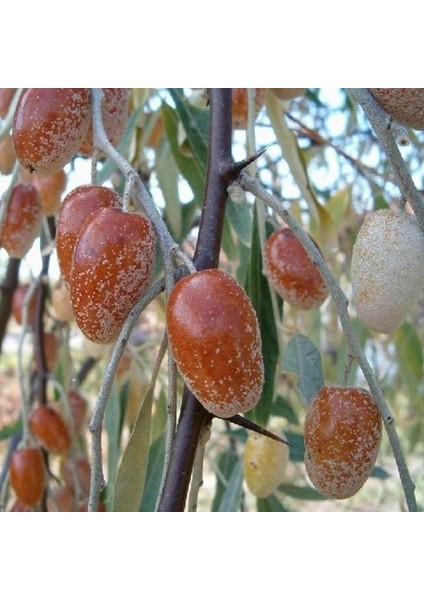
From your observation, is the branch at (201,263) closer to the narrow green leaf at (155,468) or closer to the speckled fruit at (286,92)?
the speckled fruit at (286,92)

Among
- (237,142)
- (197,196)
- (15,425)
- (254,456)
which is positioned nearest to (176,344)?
(254,456)

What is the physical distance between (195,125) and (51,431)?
382 millimetres

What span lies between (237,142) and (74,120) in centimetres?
55

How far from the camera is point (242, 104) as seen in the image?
2.26 feet

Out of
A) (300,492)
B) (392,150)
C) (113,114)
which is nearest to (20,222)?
(113,114)

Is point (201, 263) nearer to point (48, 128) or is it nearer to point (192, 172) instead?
point (48, 128)

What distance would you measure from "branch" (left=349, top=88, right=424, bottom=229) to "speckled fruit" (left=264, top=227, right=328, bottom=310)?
21 cm

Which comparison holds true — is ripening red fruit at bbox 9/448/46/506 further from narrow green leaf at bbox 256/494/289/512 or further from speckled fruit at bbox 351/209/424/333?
speckled fruit at bbox 351/209/424/333

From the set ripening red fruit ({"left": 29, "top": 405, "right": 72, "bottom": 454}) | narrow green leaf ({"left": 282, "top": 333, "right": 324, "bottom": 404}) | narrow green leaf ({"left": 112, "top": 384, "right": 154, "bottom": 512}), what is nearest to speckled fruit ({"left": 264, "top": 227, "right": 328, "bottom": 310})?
narrow green leaf ({"left": 282, "top": 333, "right": 324, "bottom": 404})

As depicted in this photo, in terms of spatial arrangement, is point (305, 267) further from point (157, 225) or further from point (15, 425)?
point (15, 425)

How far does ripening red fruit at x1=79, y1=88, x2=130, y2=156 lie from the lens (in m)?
0.51

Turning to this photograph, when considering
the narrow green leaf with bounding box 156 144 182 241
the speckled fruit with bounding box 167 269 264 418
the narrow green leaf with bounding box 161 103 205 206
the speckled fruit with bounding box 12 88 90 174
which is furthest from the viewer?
the narrow green leaf with bounding box 156 144 182 241

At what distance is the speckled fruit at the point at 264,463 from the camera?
23.9 inches

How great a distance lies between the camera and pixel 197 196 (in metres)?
0.80
